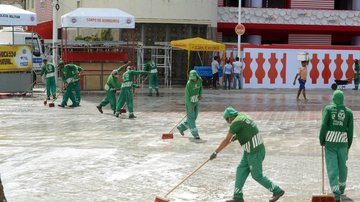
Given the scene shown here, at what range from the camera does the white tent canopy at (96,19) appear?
28.3 m

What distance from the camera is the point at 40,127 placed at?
58.4 ft

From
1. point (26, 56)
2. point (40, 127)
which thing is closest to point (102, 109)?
point (40, 127)

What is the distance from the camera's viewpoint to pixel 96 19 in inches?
1119

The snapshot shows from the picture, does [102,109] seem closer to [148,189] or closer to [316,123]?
[316,123]

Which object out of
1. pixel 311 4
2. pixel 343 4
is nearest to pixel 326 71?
pixel 311 4

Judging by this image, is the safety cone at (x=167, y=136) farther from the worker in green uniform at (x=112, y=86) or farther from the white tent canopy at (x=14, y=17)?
the white tent canopy at (x=14, y=17)

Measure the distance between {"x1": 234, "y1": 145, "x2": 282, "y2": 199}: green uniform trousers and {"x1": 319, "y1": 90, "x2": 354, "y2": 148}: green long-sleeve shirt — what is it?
1.02 m

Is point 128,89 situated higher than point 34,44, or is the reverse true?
point 34,44

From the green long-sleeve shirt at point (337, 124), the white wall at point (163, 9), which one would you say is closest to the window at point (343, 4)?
the white wall at point (163, 9)

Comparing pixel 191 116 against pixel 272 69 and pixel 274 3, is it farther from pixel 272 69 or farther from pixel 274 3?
pixel 274 3

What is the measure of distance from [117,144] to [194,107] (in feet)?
6.39

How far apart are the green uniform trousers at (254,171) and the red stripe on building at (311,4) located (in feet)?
114

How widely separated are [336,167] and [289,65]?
25.0m

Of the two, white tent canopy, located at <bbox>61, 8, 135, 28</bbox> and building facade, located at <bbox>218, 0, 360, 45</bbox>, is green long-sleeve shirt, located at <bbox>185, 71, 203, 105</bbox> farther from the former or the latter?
building facade, located at <bbox>218, 0, 360, 45</bbox>
